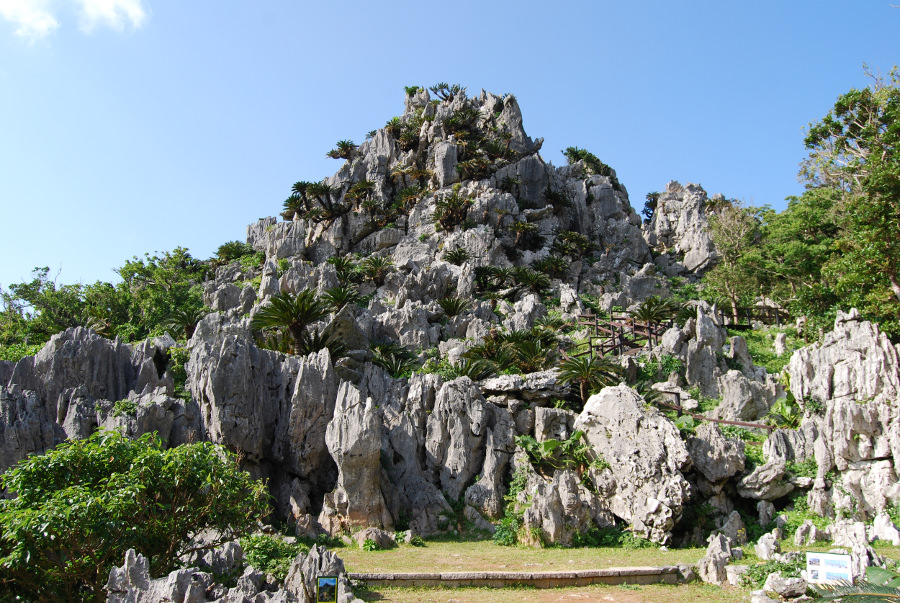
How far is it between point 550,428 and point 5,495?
15.4 metres

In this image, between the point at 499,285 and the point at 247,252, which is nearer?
the point at 499,285

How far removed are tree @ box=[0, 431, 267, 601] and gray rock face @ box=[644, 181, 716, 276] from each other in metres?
47.7

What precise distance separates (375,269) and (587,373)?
69.4 feet

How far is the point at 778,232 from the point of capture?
34281 millimetres

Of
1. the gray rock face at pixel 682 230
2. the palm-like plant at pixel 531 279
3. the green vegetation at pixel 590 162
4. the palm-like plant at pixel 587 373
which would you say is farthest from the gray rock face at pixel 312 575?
the green vegetation at pixel 590 162

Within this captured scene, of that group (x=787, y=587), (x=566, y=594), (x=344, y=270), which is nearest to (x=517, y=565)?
(x=566, y=594)

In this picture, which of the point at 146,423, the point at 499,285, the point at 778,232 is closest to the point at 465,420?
the point at 146,423

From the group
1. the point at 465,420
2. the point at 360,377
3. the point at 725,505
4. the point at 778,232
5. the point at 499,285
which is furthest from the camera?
the point at 499,285

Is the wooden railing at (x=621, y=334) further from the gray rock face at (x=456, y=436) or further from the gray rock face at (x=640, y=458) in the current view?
the gray rock face at (x=456, y=436)

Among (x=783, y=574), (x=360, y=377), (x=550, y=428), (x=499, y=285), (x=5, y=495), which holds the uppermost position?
(x=499, y=285)

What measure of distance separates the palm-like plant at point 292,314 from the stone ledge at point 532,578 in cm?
1361

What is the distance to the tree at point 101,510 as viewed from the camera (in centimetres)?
859

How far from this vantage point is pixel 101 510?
29.5ft

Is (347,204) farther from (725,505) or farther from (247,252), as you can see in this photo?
(725,505)
